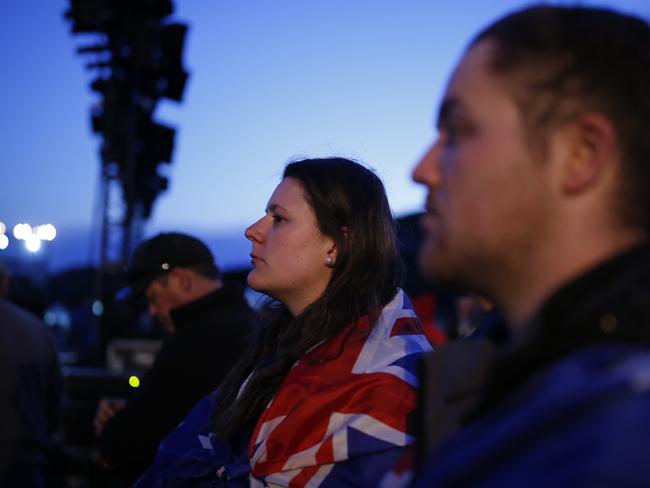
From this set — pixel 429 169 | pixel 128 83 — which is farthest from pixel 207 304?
pixel 128 83

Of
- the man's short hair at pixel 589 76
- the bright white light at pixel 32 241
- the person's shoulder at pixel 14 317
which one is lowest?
the bright white light at pixel 32 241

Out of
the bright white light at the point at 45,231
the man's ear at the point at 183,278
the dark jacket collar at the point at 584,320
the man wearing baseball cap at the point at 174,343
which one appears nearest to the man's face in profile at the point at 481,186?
the dark jacket collar at the point at 584,320

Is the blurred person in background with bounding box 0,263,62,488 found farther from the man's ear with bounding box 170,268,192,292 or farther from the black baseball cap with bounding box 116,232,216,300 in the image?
the man's ear with bounding box 170,268,192,292

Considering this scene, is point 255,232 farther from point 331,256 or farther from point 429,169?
point 429,169

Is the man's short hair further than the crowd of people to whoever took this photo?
Yes

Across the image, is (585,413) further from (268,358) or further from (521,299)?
(268,358)

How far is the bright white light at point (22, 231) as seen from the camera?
Result: 18125 millimetres

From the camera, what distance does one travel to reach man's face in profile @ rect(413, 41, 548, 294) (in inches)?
39.5

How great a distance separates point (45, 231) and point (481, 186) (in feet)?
61.3

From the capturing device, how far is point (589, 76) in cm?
98

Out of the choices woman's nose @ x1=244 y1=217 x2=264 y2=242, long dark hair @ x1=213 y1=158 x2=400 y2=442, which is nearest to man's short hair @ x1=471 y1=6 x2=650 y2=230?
long dark hair @ x1=213 y1=158 x2=400 y2=442

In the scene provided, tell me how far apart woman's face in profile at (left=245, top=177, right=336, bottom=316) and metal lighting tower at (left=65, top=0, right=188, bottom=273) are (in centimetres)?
541

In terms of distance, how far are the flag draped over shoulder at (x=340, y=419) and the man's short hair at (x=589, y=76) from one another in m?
1.09

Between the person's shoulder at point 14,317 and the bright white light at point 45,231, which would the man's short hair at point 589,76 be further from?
the bright white light at point 45,231
